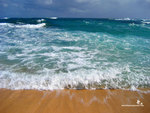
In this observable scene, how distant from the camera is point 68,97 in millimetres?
3268

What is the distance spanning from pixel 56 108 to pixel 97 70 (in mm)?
2715

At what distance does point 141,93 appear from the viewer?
11.6 feet

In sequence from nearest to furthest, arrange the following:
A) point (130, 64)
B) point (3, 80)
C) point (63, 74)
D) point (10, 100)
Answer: point (10, 100), point (3, 80), point (63, 74), point (130, 64)

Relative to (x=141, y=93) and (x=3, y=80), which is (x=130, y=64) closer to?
(x=141, y=93)

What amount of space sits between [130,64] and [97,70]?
2214 millimetres

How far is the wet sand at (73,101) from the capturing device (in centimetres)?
287

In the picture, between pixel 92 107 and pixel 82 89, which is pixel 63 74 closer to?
pixel 82 89

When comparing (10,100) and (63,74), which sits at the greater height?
(63,74)

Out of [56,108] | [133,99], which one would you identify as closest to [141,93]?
[133,99]

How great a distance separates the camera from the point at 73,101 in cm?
314

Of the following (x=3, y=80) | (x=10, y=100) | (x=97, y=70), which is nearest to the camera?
(x=10, y=100)

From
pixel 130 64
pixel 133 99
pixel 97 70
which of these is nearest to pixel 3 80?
pixel 97 70

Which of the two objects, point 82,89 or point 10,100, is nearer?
point 10,100

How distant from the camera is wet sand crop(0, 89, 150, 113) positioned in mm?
2869
